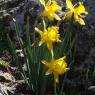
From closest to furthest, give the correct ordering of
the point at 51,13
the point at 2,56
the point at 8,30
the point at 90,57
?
the point at 51,13 < the point at 90,57 < the point at 2,56 < the point at 8,30

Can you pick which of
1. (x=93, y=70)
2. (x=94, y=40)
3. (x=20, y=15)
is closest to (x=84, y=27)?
(x=94, y=40)

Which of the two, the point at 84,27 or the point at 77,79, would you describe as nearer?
the point at 77,79

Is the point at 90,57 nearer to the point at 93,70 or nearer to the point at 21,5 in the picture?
the point at 93,70

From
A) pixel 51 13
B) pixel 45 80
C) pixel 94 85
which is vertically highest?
pixel 51 13

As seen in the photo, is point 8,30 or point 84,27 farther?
point 8,30

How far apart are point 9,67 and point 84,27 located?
105cm

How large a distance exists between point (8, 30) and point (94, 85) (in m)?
1.66

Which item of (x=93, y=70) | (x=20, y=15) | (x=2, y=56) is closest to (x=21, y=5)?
(x=20, y=15)

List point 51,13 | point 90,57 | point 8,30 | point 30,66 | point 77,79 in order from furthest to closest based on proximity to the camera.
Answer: point 8,30, point 90,57, point 77,79, point 30,66, point 51,13

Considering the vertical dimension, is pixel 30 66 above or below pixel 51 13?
below

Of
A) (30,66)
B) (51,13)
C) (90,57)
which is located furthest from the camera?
(90,57)

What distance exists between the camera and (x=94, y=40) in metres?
4.16

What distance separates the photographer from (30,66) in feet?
11.5

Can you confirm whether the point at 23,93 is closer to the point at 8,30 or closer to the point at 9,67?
the point at 9,67
